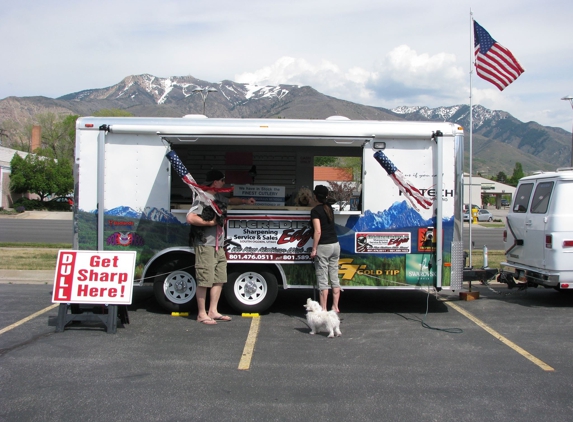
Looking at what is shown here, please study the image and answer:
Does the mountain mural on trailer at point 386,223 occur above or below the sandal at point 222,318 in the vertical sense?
above

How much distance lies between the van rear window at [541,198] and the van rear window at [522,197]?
0.20m

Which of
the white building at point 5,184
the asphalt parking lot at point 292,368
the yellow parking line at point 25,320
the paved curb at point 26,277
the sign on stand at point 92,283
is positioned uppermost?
the white building at point 5,184

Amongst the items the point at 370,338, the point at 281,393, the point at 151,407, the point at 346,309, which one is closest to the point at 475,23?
the point at 346,309

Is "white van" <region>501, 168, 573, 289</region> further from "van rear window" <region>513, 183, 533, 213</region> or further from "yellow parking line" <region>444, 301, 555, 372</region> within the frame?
"yellow parking line" <region>444, 301, 555, 372</region>

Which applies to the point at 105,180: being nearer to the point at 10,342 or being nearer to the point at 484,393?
the point at 10,342

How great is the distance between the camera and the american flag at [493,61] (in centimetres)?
1069

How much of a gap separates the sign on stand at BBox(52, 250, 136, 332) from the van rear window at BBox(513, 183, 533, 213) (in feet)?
20.6

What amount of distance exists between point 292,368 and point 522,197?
5672 millimetres

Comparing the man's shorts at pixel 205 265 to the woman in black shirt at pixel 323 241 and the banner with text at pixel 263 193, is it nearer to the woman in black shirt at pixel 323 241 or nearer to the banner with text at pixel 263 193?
the woman in black shirt at pixel 323 241

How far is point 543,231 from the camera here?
8.31m

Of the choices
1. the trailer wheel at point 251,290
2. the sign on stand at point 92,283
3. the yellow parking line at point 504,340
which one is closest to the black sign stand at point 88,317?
the sign on stand at point 92,283

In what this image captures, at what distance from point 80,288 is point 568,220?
689cm

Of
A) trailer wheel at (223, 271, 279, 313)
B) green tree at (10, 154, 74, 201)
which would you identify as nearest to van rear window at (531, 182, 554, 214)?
trailer wheel at (223, 271, 279, 313)

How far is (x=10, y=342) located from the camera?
245 inches
